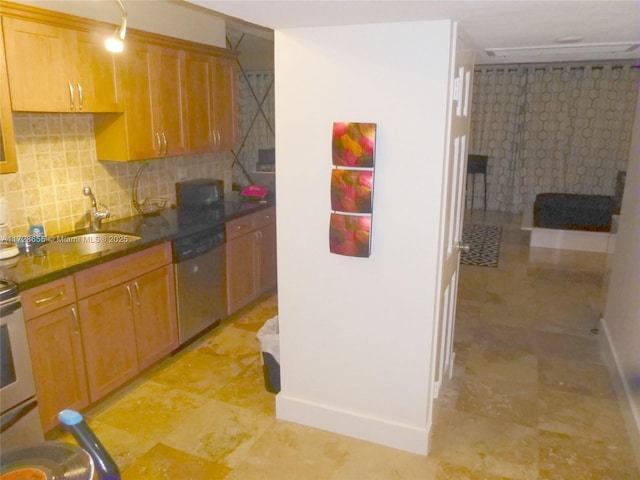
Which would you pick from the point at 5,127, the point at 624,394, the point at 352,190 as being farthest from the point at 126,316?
the point at 624,394

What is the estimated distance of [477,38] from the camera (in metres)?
2.33

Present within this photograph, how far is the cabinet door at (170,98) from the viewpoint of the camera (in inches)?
126

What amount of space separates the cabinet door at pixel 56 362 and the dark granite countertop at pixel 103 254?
196mm

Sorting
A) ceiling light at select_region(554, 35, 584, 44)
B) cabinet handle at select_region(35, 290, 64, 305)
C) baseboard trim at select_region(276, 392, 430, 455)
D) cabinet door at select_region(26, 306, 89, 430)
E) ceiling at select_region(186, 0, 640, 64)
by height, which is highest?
ceiling light at select_region(554, 35, 584, 44)

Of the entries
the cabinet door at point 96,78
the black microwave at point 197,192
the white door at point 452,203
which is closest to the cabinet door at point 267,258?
the black microwave at point 197,192

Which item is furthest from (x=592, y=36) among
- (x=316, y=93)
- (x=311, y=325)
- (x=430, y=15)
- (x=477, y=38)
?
(x=311, y=325)

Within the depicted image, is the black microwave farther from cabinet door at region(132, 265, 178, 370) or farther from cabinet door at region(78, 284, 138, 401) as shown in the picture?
cabinet door at region(78, 284, 138, 401)

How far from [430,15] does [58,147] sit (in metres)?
2.25

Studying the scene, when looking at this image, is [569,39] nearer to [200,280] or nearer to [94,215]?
[200,280]

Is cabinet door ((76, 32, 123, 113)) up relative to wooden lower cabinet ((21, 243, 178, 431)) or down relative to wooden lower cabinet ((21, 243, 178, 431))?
up

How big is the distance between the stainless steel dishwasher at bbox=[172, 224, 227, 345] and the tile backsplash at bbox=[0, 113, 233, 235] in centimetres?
63

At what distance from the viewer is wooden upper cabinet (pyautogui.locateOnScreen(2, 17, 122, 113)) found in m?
2.34

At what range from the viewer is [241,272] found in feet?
12.7

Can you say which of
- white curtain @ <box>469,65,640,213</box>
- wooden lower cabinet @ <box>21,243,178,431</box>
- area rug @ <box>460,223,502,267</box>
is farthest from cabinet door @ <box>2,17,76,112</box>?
white curtain @ <box>469,65,640,213</box>
